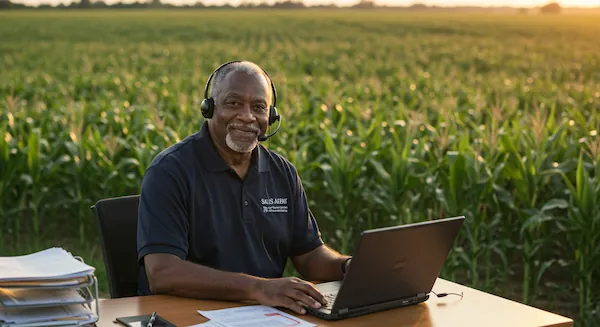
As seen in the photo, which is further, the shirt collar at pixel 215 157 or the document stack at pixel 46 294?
the shirt collar at pixel 215 157

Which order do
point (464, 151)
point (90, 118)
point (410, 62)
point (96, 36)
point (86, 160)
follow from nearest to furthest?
point (464, 151) → point (86, 160) → point (90, 118) → point (410, 62) → point (96, 36)

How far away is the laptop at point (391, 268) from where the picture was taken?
2824 mm

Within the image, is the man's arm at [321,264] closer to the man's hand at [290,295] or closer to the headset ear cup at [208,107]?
the man's hand at [290,295]

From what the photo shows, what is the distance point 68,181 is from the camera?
8453mm

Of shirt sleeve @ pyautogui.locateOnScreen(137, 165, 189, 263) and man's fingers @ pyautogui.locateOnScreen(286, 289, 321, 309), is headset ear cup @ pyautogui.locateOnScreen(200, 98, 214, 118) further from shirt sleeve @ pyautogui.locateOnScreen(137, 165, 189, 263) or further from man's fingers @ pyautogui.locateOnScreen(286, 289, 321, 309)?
man's fingers @ pyautogui.locateOnScreen(286, 289, 321, 309)

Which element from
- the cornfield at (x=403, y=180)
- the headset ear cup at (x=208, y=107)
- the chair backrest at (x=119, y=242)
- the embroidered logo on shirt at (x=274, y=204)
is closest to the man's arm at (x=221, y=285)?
the chair backrest at (x=119, y=242)

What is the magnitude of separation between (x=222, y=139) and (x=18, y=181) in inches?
205

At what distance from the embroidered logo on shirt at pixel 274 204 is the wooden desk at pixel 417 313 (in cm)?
70

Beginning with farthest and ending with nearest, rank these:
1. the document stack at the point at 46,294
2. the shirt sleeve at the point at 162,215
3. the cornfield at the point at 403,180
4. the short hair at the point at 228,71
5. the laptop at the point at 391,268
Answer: the cornfield at the point at 403,180 → the short hair at the point at 228,71 → the shirt sleeve at the point at 162,215 → the laptop at the point at 391,268 → the document stack at the point at 46,294

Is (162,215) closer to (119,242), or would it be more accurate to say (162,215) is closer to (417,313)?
(119,242)

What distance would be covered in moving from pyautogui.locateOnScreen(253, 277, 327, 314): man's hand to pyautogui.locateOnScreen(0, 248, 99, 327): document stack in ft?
2.07

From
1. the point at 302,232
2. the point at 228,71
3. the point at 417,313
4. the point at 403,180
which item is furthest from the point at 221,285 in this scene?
the point at 403,180

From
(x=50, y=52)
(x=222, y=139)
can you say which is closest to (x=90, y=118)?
(x=222, y=139)

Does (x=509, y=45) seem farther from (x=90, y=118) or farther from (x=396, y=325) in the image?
(x=396, y=325)
